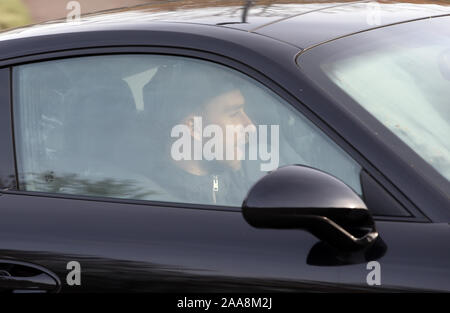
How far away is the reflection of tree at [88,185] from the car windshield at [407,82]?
66 cm

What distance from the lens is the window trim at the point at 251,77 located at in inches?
94.6

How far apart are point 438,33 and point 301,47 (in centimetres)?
59

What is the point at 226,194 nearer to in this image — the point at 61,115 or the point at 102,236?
the point at 102,236

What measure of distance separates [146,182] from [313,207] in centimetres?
65

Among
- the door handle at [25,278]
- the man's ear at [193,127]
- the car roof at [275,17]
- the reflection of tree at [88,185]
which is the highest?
the car roof at [275,17]

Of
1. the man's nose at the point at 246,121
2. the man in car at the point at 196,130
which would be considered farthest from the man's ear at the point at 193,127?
the man's nose at the point at 246,121

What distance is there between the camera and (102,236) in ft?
8.64

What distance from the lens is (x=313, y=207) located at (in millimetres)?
2311

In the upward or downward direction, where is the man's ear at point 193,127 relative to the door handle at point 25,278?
upward

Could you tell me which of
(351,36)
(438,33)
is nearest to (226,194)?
(351,36)

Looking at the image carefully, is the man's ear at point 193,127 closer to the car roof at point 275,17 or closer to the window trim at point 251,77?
the window trim at point 251,77

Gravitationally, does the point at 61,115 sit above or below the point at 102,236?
above

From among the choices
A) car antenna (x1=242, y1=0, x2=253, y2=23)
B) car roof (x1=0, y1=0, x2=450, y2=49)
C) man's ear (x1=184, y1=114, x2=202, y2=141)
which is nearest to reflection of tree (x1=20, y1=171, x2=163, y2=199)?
man's ear (x1=184, y1=114, x2=202, y2=141)

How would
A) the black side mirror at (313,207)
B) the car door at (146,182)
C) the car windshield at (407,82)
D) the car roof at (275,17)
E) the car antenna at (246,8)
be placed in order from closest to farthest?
1. the black side mirror at (313,207)
2. the car door at (146,182)
3. the car windshield at (407,82)
4. the car roof at (275,17)
5. the car antenna at (246,8)
